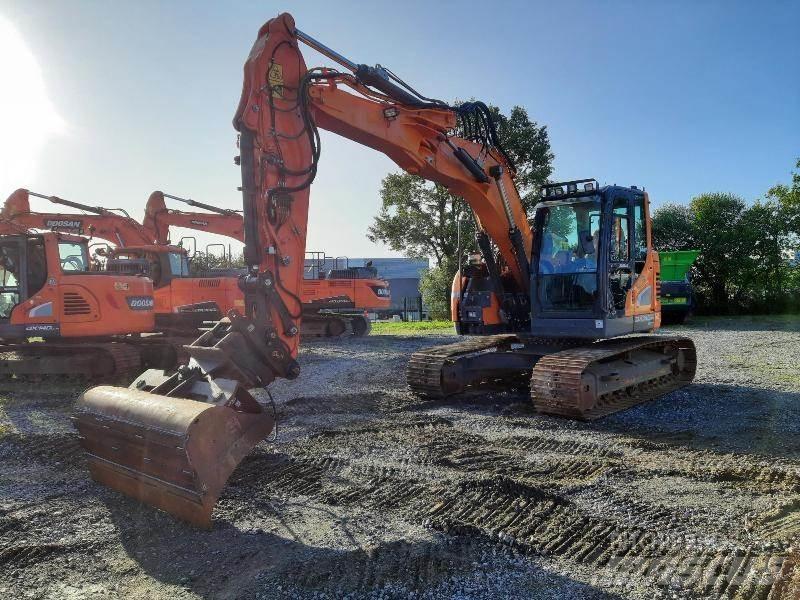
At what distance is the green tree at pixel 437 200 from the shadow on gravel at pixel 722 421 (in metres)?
20.3

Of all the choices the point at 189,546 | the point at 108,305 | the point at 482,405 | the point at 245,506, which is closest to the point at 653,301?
the point at 482,405

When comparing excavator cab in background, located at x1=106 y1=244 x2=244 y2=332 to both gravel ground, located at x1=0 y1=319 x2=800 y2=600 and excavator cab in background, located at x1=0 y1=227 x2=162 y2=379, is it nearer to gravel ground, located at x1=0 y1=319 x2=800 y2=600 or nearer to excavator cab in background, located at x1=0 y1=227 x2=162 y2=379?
excavator cab in background, located at x1=0 y1=227 x2=162 y2=379

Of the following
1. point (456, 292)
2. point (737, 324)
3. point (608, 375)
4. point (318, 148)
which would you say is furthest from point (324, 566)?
point (737, 324)

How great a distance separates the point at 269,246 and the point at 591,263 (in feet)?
12.9

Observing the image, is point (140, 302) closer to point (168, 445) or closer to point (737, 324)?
point (168, 445)

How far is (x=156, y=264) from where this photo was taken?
1425 cm

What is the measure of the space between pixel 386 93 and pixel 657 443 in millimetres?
4602

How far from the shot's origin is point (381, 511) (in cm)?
421

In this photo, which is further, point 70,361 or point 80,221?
point 80,221

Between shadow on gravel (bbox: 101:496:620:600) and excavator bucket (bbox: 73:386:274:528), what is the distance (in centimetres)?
26

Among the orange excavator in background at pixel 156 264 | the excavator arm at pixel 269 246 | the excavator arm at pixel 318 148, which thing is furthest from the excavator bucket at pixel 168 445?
the orange excavator in background at pixel 156 264

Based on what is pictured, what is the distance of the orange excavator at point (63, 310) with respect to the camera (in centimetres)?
999

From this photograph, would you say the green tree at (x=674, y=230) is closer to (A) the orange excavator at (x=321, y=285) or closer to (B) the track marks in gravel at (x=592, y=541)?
(A) the orange excavator at (x=321, y=285)

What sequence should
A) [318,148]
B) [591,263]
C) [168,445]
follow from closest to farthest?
[168,445]
[318,148]
[591,263]
